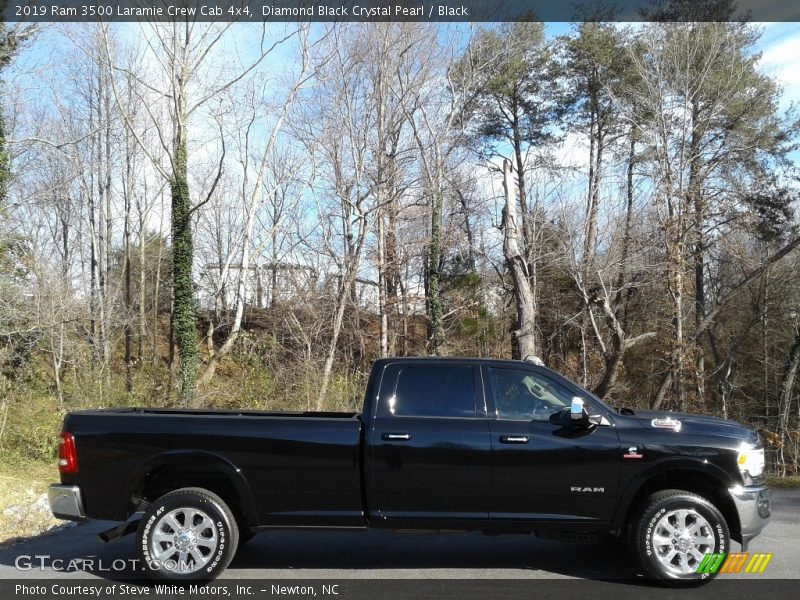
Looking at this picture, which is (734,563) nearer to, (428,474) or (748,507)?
(748,507)

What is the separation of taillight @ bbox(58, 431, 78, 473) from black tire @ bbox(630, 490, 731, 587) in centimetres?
464

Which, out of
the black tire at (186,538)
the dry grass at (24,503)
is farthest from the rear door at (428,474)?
the dry grass at (24,503)

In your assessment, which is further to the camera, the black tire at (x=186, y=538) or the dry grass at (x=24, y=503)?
the dry grass at (x=24, y=503)

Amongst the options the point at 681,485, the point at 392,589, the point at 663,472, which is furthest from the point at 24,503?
the point at 681,485

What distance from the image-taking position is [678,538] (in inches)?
225

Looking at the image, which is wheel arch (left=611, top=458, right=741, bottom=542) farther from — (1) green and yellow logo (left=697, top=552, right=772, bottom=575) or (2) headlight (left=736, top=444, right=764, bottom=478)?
(1) green and yellow logo (left=697, top=552, right=772, bottom=575)

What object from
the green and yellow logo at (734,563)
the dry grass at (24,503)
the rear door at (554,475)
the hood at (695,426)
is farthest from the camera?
the dry grass at (24,503)

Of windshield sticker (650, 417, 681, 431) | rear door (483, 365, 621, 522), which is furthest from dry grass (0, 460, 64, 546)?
windshield sticker (650, 417, 681, 431)

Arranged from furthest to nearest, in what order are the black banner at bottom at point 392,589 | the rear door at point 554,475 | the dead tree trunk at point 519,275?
the dead tree trunk at point 519,275 < the rear door at point 554,475 < the black banner at bottom at point 392,589

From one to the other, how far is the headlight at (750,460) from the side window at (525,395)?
1444mm

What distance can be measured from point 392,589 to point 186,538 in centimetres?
173

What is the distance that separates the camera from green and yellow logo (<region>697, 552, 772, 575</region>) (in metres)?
5.65

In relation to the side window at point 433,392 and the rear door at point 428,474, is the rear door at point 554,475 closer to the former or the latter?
the rear door at point 428,474

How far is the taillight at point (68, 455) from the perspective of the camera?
19.0ft
